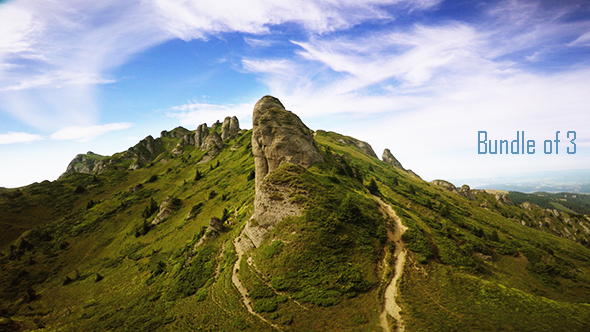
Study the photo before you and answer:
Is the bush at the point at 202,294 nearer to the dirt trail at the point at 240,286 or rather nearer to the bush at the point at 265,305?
the dirt trail at the point at 240,286

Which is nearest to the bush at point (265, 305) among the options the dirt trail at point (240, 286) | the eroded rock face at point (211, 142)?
the dirt trail at point (240, 286)

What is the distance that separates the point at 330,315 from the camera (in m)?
25.9

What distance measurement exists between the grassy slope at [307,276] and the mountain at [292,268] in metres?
0.23

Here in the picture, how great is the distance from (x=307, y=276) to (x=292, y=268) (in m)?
2.61

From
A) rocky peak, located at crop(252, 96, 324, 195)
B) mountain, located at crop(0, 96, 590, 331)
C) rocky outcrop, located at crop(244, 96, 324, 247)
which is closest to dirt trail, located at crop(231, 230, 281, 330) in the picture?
mountain, located at crop(0, 96, 590, 331)

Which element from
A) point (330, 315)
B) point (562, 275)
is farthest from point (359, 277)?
point (562, 275)

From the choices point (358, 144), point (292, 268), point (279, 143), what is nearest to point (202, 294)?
point (292, 268)

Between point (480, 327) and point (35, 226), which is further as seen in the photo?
point (35, 226)

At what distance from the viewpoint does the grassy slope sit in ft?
85.7

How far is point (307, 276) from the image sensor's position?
31156 millimetres

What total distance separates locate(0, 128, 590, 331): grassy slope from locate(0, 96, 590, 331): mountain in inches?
9.1

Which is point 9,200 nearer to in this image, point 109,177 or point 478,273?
point 109,177

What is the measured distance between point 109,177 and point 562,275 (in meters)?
226

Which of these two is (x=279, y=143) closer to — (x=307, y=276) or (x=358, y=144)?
(x=307, y=276)
